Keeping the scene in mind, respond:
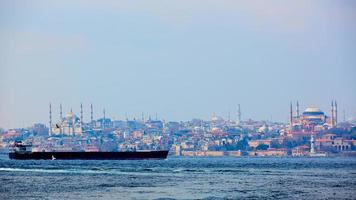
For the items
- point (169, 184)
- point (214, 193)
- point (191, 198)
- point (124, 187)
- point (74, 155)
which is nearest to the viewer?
point (191, 198)

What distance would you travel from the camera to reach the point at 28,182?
212 feet

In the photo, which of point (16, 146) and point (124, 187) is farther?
point (16, 146)

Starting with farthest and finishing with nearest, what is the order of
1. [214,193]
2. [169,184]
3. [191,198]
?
[169,184] → [214,193] → [191,198]

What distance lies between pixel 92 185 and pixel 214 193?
37.1 feet

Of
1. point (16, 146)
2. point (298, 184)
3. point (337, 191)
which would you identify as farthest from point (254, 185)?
point (16, 146)

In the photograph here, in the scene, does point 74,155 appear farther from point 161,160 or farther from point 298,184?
point 298,184

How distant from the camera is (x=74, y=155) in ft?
444

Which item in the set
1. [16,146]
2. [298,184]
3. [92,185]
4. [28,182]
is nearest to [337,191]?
[298,184]

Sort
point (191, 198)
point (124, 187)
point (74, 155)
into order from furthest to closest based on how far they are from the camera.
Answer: point (74, 155) < point (124, 187) < point (191, 198)

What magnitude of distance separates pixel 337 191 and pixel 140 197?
44.2 feet

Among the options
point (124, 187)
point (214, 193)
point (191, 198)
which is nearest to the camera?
point (191, 198)

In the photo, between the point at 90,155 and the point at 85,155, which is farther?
the point at 90,155

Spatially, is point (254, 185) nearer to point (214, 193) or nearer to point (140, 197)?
point (214, 193)

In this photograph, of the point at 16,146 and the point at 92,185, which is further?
the point at 16,146
